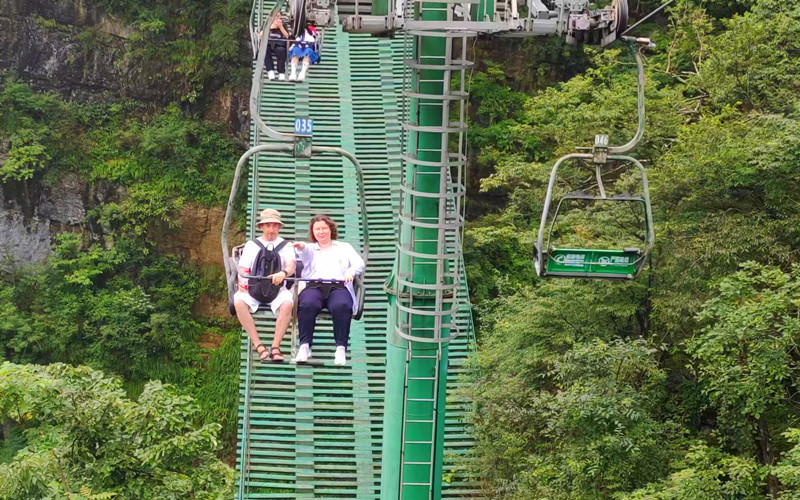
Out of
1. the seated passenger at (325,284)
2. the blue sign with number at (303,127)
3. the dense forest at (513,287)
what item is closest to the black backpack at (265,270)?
the seated passenger at (325,284)

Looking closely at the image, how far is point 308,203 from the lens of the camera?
1337 cm

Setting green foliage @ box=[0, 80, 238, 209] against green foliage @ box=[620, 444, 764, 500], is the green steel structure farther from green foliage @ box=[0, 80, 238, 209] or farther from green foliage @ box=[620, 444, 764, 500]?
green foliage @ box=[0, 80, 238, 209]

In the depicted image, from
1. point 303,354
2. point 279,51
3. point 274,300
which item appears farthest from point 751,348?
point 279,51

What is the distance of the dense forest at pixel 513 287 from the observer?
7316 mm

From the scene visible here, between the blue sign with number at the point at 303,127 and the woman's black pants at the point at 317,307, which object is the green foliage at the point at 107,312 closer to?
the woman's black pants at the point at 317,307

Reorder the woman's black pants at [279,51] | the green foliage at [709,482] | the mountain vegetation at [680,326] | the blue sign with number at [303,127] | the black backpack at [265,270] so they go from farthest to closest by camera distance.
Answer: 1. the woman's black pants at [279,51]
2. the mountain vegetation at [680,326]
3. the green foliage at [709,482]
4. the black backpack at [265,270]
5. the blue sign with number at [303,127]

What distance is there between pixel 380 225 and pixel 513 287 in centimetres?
220

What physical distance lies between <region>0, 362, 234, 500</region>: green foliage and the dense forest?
0.02 metres

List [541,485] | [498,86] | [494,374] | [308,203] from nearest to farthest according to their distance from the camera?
[541,485] < [494,374] < [308,203] < [498,86]

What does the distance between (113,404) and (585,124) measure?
6.26m

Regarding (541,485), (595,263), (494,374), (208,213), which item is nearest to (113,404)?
(595,263)

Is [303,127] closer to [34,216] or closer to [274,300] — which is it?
[274,300]

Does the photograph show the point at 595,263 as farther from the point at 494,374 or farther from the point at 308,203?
the point at 308,203

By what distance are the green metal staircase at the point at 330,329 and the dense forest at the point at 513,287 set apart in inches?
51.1
